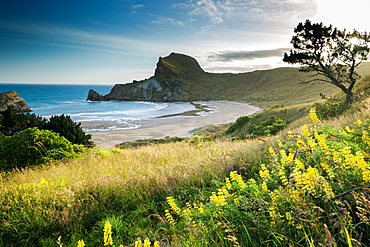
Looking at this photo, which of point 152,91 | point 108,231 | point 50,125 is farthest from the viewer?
point 152,91

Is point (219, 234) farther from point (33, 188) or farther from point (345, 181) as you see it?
point (33, 188)

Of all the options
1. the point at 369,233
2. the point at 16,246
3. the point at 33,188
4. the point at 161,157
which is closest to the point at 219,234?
the point at 369,233

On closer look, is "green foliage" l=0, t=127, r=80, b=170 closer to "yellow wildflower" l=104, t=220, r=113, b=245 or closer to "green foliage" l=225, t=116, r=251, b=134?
"yellow wildflower" l=104, t=220, r=113, b=245

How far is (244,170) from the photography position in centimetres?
466

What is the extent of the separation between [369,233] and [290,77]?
149990mm

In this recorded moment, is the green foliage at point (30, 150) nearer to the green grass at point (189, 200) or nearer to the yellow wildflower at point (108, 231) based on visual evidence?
the green grass at point (189, 200)

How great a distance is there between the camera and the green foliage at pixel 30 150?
26.8ft

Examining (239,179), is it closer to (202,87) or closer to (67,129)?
(67,129)

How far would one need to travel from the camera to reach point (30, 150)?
852 centimetres

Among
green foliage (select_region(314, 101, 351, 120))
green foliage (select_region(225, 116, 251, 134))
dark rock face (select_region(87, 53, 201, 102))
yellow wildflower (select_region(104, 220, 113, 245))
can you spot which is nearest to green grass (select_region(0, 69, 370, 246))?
yellow wildflower (select_region(104, 220, 113, 245))

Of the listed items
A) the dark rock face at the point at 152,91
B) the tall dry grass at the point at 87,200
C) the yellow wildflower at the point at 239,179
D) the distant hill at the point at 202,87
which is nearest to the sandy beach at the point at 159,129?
the tall dry grass at the point at 87,200

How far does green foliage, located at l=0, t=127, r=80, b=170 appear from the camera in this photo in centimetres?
818

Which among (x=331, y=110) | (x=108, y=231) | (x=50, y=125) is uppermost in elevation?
(x=50, y=125)

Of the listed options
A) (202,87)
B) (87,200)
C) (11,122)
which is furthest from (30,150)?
(202,87)
